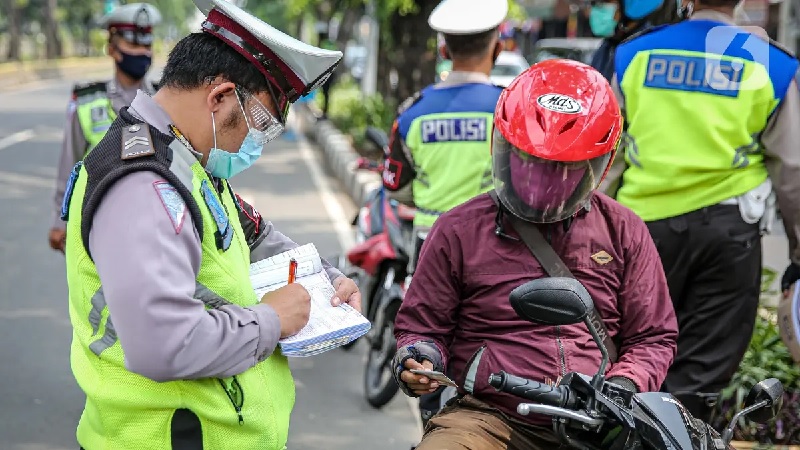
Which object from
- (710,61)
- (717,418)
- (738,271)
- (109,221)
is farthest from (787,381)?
(109,221)

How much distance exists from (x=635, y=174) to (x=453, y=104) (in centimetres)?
97

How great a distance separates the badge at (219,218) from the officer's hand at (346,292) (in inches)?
14.9

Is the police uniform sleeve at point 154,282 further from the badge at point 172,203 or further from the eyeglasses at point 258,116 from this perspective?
the eyeglasses at point 258,116

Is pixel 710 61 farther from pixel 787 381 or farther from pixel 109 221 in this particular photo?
pixel 109 221

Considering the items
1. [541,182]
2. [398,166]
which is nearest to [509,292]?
[541,182]

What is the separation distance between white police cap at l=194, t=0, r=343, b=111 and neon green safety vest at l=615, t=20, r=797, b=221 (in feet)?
6.42

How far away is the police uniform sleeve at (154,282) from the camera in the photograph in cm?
213

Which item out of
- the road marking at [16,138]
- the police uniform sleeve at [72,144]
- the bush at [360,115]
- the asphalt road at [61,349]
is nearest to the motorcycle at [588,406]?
the asphalt road at [61,349]

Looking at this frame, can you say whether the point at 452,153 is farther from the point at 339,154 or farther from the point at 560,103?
the point at 339,154

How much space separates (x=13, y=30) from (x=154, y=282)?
4949cm

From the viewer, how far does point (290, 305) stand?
8.05 feet

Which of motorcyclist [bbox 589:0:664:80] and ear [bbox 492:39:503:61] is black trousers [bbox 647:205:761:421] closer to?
motorcyclist [bbox 589:0:664:80]

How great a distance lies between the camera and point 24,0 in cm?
5381

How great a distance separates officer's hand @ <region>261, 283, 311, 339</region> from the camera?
95.4 inches
